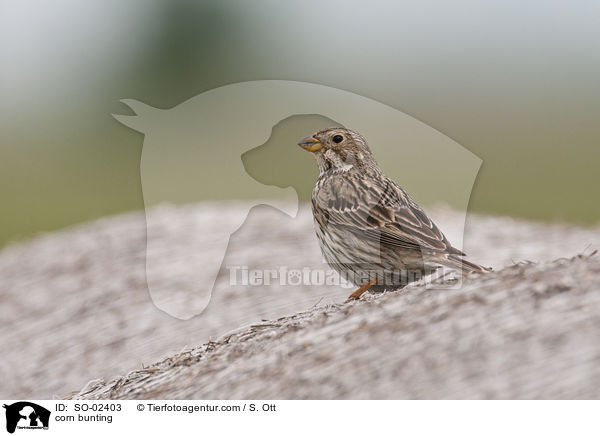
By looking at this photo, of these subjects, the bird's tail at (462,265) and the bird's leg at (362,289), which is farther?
the bird's leg at (362,289)

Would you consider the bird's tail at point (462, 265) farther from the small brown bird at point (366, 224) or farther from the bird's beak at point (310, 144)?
the bird's beak at point (310, 144)

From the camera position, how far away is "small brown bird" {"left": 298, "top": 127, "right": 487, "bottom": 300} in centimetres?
525

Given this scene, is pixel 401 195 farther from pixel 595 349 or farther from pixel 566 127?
pixel 566 127

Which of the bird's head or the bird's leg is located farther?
the bird's head

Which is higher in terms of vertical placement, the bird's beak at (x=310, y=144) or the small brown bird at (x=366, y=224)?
the bird's beak at (x=310, y=144)

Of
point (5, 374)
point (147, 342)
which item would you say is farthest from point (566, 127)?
point (5, 374)

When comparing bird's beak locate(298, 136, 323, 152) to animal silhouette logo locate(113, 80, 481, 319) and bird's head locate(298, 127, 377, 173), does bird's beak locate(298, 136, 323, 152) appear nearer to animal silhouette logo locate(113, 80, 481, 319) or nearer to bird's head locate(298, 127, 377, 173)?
bird's head locate(298, 127, 377, 173)

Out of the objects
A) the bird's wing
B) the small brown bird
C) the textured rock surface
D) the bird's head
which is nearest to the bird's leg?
the small brown bird

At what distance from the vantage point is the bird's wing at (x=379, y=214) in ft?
17.2
